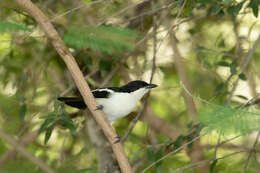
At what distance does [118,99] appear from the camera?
4.22m

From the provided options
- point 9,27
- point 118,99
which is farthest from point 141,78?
point 9,27

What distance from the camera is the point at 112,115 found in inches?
166

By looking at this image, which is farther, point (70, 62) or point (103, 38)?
point (70, 62)

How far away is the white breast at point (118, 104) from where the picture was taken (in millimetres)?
4164

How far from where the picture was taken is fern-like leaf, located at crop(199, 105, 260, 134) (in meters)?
1.43

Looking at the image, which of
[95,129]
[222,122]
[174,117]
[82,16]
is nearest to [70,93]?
[95,129]

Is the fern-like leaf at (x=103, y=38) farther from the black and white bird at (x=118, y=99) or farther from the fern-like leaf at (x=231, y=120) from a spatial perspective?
the black and white bird at (x=118, y=99)

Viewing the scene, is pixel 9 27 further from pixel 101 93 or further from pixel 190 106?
pixel 190 106

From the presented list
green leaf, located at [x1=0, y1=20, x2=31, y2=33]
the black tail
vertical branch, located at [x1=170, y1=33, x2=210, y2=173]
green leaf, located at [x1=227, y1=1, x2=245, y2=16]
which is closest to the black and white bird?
the black tail

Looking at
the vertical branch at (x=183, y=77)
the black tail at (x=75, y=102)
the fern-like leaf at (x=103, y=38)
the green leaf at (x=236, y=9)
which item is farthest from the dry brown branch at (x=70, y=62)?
the vertical branch at (x=183, y=77)

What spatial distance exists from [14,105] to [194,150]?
2080 mm

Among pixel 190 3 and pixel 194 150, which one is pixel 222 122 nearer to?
pixel 190 3

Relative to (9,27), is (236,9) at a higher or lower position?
lower

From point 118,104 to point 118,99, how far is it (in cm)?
7
